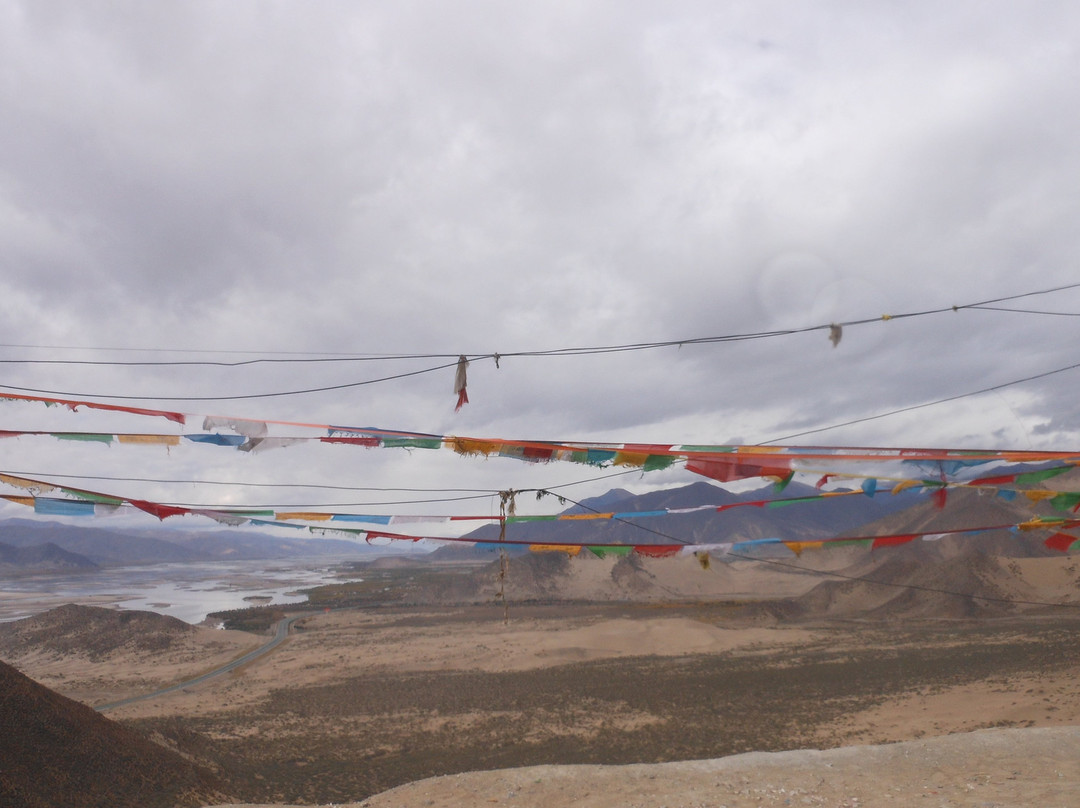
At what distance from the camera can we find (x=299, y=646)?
1517 inches

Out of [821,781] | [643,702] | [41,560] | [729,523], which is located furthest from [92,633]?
[41,560]

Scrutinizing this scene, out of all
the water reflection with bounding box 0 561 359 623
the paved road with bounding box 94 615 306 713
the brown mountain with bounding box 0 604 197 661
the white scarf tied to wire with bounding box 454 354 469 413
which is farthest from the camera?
the water reflection with bounding box 0 561 359 623

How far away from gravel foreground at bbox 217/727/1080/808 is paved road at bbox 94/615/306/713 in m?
17.6

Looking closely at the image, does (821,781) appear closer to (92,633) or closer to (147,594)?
(92,633)

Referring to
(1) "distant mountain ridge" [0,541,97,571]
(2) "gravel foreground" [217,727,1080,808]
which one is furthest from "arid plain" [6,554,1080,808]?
(1) "distant mountain ridge" [0,541,97,571]

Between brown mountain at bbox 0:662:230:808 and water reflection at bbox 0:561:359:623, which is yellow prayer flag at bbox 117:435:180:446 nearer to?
brown mountain at bbox 0:662:230:808

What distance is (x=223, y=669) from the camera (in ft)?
105

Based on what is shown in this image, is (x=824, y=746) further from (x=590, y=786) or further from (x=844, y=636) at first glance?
(x=844, y=636)

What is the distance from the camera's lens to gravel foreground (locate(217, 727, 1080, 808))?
9.12 metres

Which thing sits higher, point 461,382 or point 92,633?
point 461,382

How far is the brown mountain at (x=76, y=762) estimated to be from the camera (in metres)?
9.44

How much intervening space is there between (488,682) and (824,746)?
14498 millimetres

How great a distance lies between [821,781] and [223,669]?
104 ft

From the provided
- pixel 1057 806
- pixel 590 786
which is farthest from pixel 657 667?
pixel 1057 806
